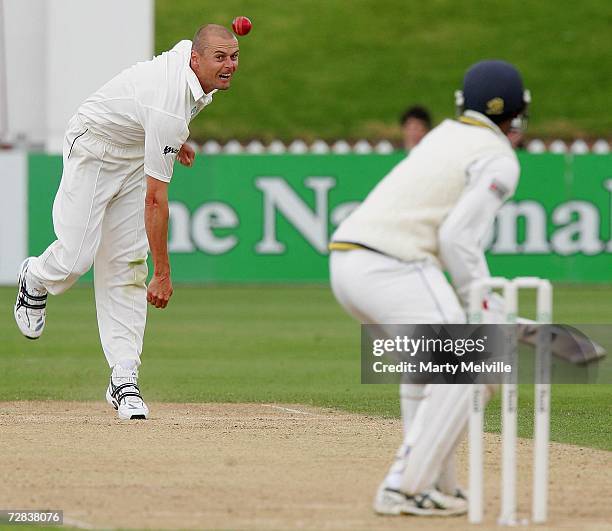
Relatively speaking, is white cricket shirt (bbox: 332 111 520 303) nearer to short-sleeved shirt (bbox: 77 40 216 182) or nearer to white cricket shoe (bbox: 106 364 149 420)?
short-sleeved shirt (bbox: 77 40 216 182)

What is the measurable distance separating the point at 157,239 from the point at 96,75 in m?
12.9

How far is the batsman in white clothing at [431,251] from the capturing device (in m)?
6.18

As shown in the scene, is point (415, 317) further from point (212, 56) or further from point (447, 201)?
point (212, 56)

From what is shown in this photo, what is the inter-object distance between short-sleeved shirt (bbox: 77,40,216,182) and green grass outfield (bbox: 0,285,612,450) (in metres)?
2.41

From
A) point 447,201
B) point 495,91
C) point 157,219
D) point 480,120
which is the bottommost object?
point 157,219

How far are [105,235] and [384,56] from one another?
29.9 metres

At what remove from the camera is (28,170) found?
19297mm

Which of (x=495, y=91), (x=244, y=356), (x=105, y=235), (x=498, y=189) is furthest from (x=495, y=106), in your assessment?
(x=244, y=356)

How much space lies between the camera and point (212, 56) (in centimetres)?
874

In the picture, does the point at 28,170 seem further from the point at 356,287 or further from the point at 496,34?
the point at 496,34

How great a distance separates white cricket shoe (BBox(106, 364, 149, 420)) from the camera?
9.13 metres

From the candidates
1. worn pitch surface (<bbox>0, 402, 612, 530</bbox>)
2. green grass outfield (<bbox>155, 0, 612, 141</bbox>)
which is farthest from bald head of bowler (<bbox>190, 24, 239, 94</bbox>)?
green grass outfield (<bbox>155, 0, 612, 141</bbox>)

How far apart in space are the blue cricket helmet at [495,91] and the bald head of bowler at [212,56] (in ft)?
8.66

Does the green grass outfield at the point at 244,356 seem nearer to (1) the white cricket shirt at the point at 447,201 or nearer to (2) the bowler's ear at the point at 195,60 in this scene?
(2) the bowler's ear at the point at 195,60
